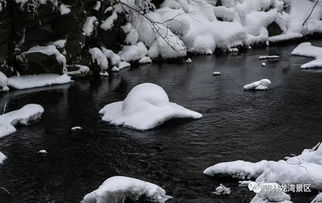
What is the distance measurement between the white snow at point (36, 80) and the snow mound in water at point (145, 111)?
6.26 metres

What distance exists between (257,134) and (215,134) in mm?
1021

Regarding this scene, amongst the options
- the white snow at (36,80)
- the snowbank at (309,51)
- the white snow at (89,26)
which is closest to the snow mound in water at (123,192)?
the white snow at (36,80)

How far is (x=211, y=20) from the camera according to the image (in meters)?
28.1

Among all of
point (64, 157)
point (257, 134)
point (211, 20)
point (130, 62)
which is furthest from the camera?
point (211, 20)

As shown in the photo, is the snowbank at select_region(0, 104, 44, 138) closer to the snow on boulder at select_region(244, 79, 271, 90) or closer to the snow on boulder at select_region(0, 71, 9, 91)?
the snow on boulder at select_region(0, 71, 9, 91)

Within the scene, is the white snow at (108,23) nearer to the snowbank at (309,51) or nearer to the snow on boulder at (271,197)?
the snowbank at (309,51)

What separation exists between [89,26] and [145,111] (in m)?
10.1

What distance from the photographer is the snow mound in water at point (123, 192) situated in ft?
25.8

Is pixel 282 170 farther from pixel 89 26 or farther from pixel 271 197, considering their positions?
pixel 89 26

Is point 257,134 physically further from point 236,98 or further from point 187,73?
point 187,73

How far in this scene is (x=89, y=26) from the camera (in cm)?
2234

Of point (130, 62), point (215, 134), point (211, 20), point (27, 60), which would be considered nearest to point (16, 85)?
point (27, 60)

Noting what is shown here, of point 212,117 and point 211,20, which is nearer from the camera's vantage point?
point 212,117

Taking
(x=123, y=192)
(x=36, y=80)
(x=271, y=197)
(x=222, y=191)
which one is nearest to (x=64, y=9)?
(x=36, y=80)
